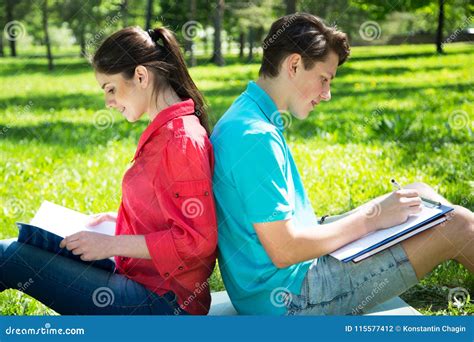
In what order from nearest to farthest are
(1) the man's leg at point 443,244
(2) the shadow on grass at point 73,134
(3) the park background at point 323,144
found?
(1) the man's leg at point 443,244 < (3) the park background at point 323,144 < (2) the shadow on grass at point 73,134

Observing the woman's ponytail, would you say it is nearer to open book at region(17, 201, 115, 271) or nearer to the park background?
the park background

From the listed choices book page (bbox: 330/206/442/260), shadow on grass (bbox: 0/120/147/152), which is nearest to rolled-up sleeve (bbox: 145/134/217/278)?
book page (bbox: 330/206/442/260)

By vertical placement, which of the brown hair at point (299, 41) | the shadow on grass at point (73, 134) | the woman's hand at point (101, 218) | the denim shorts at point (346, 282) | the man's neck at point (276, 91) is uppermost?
the brown hair at point (299, 41)

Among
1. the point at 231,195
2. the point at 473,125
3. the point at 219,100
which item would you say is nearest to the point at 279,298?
the point at 231,195

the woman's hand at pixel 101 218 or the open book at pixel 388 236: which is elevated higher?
the open book at pixel 388 236

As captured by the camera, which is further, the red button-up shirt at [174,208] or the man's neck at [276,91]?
the man's neck at [276,91]

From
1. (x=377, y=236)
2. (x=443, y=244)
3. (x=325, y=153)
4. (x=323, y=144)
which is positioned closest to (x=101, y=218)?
(x=377, y=236)

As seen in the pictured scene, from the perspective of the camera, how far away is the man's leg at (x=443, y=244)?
2598 millimetres

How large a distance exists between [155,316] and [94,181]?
3.43 m

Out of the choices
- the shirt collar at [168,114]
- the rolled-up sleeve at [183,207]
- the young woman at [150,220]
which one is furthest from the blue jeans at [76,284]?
the shirt collar at [168,114]

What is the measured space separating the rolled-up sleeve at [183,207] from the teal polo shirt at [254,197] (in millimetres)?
92

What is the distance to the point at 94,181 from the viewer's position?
5.80 meters

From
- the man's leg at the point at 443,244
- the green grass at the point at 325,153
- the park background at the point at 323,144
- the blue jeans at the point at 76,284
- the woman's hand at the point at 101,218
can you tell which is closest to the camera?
the blue jeans at the point at 76,284

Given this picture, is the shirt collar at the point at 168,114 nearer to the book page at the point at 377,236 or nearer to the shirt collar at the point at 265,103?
the shirt collar at the point at 265,103
